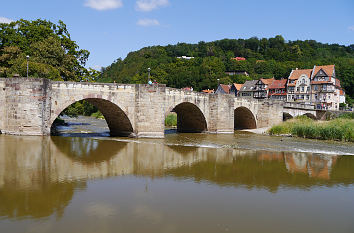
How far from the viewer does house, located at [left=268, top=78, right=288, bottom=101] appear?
72.1 metres

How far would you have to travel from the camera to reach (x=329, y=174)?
13.3 metres

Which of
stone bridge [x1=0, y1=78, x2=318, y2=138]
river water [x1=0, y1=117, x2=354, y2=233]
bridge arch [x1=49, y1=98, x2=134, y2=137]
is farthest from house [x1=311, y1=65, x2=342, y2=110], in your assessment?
river water [x1=0, y1=117, x2=354, y2=233]

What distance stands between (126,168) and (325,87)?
196ft

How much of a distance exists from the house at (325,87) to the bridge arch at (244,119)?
99.7ft

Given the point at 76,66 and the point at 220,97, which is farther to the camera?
the point at 76,66

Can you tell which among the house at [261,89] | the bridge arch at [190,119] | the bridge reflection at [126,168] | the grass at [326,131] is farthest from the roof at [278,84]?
the bridge reflection at [126,168]

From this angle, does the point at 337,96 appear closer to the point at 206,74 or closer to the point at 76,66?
the point at 206,74

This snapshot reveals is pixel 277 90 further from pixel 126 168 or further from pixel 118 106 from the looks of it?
pixel 126 168

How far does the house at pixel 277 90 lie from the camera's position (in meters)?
72.1

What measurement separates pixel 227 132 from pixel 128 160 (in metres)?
17.6

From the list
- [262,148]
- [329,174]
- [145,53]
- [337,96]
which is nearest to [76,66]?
[262,148]

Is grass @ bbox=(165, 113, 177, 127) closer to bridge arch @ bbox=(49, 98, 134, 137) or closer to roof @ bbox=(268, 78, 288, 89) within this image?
bridge arch @ bbox=(49, 98, 134, 137)

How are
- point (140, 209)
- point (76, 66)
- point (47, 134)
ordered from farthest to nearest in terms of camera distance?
point (76, 66) → point (47, 134) → point (140, 209)

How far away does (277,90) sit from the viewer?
73875 mm
